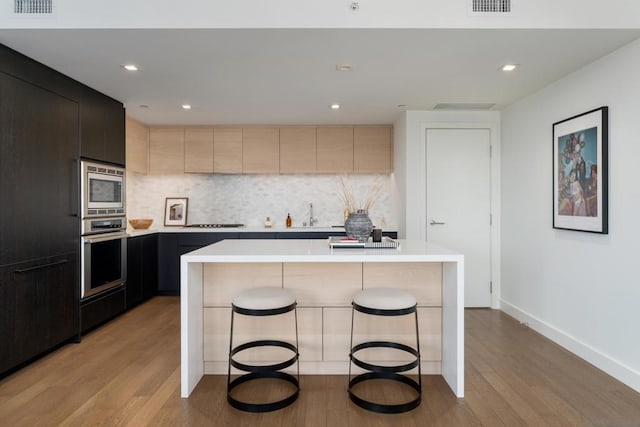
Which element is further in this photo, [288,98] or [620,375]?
[288,98]

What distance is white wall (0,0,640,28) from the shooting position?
2.42m

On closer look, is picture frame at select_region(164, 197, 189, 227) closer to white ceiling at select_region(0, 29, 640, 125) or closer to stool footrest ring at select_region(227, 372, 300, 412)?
white ceiling at select_region(0, 29, 640, 125)

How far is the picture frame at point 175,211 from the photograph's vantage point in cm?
559

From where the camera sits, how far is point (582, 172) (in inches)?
122

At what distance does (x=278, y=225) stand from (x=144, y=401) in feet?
11.4

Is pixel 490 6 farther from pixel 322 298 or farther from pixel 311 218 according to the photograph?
pixel 311 218

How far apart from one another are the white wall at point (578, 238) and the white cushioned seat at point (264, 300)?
2290mm

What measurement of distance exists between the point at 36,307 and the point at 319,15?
291 centimetres

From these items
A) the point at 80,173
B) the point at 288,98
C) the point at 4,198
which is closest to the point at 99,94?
the point at 80,173

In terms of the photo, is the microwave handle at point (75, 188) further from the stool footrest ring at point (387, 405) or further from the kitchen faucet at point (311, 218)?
the kitchen faucet at point (311, 218)

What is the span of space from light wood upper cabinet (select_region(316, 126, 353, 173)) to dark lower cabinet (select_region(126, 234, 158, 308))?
239 cm

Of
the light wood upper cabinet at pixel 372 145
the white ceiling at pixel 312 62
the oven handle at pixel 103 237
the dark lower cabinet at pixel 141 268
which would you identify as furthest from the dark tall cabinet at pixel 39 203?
the light wood upper cabinet at pixel 372 145

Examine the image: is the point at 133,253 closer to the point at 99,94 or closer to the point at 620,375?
the point at 99,94

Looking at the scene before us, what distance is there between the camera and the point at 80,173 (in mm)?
3469
